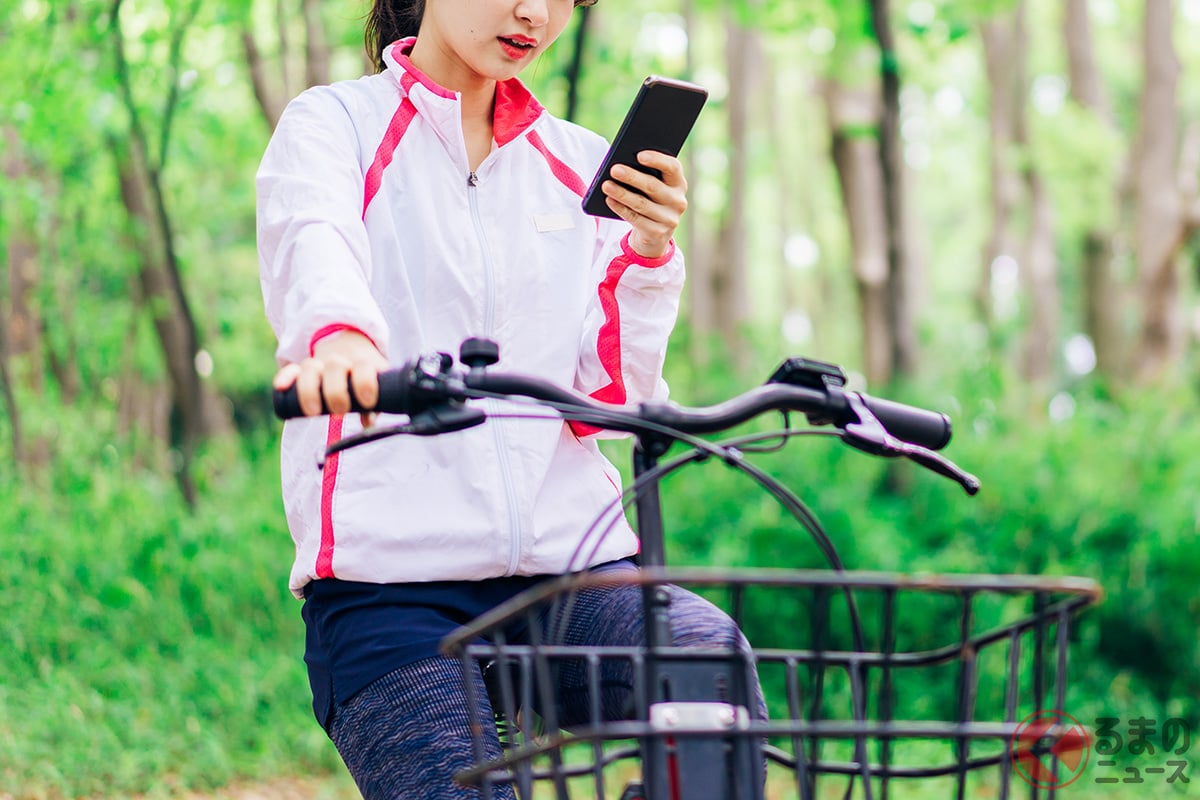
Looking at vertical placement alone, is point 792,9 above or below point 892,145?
above

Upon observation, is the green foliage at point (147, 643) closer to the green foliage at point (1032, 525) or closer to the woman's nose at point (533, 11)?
the green foliage at point (1032, 525)

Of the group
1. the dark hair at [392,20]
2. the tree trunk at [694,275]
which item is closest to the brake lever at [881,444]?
the dark hair at [392,20]

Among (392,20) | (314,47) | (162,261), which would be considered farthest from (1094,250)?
(392,20)

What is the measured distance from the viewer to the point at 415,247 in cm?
199

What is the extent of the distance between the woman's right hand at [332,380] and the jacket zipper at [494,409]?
0.35 m

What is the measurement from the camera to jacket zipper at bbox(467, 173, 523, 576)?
1.90 m

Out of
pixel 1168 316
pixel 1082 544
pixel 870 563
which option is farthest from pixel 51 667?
pixel 1168 316

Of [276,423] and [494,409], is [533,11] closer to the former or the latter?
[494,409]

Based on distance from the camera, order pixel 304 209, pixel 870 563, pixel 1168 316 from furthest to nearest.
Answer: pixel 1168 316 < pixel 870 563 < pixel 304 209

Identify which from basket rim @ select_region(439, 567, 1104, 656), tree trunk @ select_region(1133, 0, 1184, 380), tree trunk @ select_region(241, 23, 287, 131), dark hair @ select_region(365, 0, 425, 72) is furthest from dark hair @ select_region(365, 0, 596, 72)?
tree trunk @ select_region(1133, 0, 1184, 380)

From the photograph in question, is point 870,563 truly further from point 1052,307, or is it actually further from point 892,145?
point 1052,307

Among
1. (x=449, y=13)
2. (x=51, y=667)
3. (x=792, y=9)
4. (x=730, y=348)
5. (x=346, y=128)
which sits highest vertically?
(x=792, y=9)

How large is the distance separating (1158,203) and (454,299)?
430 inches

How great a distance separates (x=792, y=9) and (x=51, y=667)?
588 cm
